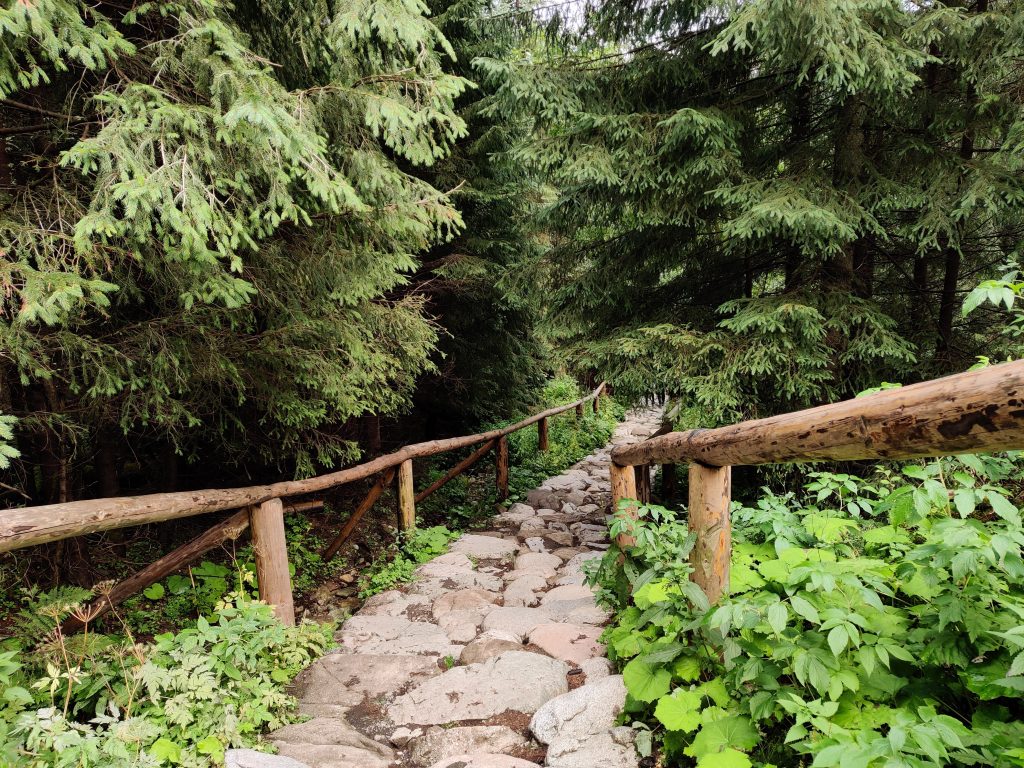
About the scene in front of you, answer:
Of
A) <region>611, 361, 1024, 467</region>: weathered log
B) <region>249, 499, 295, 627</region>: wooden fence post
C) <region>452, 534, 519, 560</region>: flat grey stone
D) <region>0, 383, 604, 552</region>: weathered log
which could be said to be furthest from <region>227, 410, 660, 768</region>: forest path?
<region>611, 361, 1024, 467</region>: weathered log

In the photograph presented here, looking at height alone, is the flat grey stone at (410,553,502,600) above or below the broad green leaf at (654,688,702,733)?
below

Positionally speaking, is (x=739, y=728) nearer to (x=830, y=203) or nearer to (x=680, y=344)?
(x=680, y=344)

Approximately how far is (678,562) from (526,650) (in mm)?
1491

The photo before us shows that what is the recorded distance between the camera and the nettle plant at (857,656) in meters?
1.58

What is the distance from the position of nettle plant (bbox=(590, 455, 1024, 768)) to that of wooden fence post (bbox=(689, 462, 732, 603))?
100 mm

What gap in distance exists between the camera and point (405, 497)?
20.0 ft

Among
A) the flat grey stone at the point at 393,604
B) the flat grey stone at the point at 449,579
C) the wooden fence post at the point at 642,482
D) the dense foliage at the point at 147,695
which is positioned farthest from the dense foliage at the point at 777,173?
the dense foliage at the point at 147,695

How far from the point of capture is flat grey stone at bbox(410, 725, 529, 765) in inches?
101

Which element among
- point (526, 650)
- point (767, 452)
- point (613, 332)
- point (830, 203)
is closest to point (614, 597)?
point (526, 650)

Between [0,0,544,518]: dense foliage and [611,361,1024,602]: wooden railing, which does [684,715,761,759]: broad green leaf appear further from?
[0,0,544,518]: dense foliage

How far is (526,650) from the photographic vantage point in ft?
11.5

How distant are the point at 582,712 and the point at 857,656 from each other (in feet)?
4.24

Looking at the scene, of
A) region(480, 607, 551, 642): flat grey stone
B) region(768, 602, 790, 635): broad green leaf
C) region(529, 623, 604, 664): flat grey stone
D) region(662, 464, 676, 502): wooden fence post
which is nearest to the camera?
region(768, 602, 790, 635): broad green leaf

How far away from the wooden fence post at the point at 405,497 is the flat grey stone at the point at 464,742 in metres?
3.47
